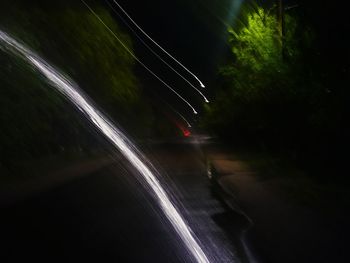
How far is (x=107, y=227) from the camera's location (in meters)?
9.17

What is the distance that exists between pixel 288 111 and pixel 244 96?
558 centimetres

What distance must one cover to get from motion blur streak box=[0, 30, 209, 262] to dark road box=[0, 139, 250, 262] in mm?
181

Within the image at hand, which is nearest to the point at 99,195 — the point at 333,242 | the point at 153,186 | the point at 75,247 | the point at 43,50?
the point at 153,186

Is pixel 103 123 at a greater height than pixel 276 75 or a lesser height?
lesser

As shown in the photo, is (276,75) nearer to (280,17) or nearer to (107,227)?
(280,17)

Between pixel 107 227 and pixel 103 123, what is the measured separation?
2391 centimetres

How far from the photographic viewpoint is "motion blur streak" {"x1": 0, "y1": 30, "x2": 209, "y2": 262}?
8.96 m

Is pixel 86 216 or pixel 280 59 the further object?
pixel 280 59

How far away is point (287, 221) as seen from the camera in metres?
10.1

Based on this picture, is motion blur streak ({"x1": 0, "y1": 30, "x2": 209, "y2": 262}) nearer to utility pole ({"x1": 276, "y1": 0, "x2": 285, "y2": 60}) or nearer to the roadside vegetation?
the roadside vegetation

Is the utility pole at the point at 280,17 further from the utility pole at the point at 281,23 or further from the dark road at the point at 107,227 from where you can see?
the dark road at the point at 107,227

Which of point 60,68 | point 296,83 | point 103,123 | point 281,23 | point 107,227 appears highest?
point 60,68

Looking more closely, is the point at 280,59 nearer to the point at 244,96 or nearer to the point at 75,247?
the point at 244,96

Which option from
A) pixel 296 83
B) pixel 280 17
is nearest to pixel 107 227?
pixel 296 83
